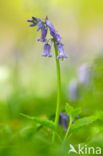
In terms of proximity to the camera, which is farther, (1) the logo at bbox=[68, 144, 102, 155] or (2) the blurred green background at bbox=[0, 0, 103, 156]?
(2) the blurred green background at bbox=[0, 0, 103, 156]

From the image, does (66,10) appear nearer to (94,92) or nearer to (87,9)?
(87,9)

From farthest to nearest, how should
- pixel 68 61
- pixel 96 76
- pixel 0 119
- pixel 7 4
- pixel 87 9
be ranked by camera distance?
pixel 87 9
pixel 7 4
pixel 68 61
pixel 0 119
pixel 96 76

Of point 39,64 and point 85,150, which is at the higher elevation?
point 39,64

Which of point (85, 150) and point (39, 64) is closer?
point (85, 150)

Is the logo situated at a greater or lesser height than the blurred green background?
lesser

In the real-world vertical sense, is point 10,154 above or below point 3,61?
below

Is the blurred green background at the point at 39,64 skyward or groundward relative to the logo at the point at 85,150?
skyward

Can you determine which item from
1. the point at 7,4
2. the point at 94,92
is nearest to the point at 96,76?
the point at 94,92

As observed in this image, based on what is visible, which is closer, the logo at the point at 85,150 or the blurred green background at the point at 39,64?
the logo at the point at 85,150
